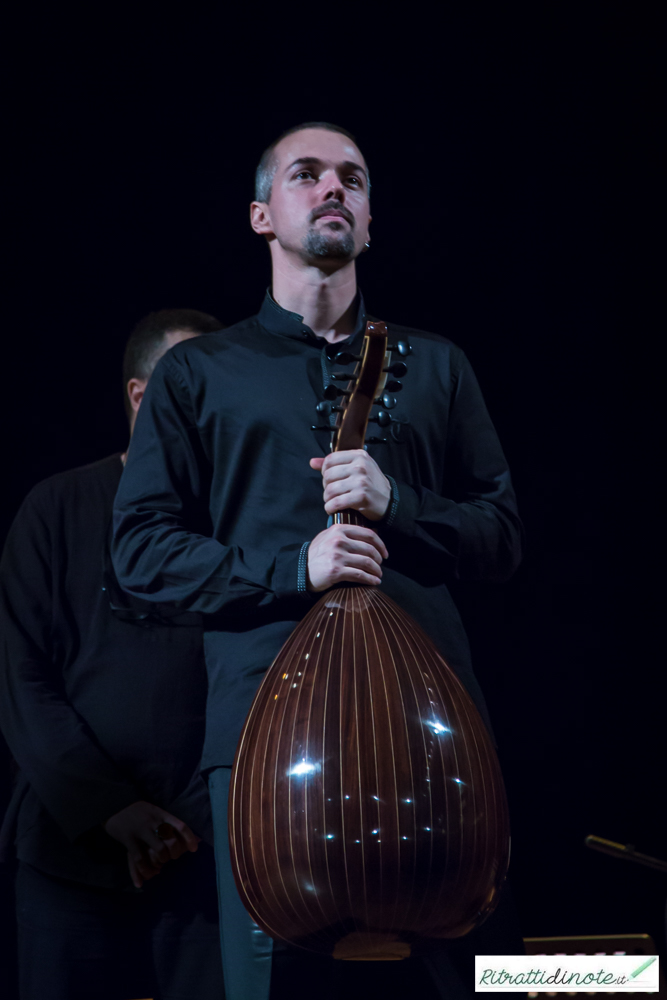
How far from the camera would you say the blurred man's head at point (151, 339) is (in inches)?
92.7

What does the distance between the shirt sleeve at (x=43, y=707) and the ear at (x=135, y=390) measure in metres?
0.35

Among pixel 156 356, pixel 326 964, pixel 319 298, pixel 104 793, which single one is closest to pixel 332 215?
pixel 319 298

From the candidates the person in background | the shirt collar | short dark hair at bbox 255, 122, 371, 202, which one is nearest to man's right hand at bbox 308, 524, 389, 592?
the shirt collar

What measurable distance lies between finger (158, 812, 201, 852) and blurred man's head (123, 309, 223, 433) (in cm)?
89

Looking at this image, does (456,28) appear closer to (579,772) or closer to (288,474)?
(288,474)

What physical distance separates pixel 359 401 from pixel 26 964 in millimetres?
1220

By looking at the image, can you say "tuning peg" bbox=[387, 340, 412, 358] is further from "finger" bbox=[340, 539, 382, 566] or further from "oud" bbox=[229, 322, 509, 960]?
"oud" bbox=[229, 322, 509, 960]

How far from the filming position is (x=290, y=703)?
1438 mm

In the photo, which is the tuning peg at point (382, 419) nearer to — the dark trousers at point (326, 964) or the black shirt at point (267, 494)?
the black shirt at point (267, 494)

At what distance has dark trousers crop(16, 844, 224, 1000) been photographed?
192cm

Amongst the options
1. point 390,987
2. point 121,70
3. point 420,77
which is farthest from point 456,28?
point 390,987


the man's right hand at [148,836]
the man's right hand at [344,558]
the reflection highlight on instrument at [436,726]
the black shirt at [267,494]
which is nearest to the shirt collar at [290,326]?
the black shirt at [267,494]

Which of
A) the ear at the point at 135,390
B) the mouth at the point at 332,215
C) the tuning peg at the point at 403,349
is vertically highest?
the mouth at the point at 332,215

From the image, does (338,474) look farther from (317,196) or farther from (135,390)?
(135,390)
